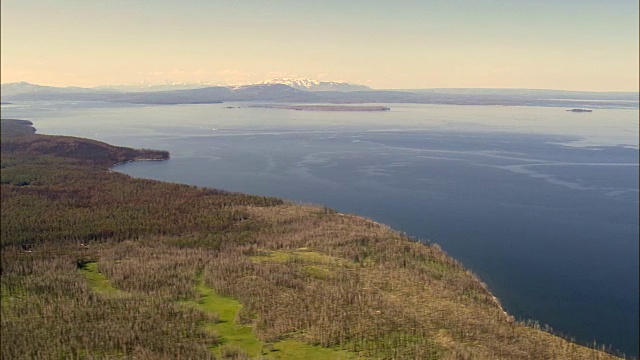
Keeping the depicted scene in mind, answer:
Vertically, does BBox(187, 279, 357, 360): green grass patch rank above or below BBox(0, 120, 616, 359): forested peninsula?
below

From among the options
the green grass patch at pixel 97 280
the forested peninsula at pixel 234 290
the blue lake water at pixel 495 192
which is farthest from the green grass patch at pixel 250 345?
the blue lake water at pixel 495 192

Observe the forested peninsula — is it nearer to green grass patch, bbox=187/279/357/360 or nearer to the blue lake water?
green grass patch, bbox=187/279/357/360

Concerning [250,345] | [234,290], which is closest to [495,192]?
[234,290]

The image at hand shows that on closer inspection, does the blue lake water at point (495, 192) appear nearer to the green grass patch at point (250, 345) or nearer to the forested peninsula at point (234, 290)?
the forested peninsula at point (234, 290)

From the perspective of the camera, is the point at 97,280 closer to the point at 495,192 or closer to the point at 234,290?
the point at 234,290

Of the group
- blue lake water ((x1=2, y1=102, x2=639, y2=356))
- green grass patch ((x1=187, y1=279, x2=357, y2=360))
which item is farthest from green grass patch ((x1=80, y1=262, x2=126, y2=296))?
blue lake water ((x1=2, y1=102, x2=639, y2=356))

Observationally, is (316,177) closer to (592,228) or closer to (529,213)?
(529,213)

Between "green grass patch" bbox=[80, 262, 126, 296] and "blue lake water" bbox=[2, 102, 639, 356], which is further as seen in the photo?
"blue lake water" bbox=[2, 102, 639, 356]
